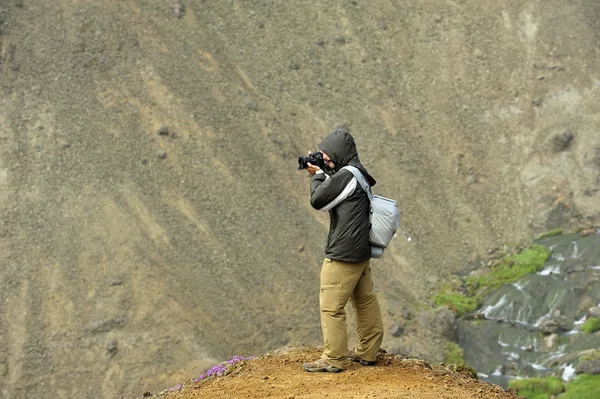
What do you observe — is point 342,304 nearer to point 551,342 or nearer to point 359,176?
point 359,176

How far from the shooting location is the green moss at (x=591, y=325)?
1270 inches

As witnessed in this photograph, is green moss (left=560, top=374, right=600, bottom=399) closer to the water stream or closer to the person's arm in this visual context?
the water stream

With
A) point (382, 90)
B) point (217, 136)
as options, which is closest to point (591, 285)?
point (382, 90)

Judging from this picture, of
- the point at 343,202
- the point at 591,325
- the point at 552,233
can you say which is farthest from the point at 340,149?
the point at 552,233

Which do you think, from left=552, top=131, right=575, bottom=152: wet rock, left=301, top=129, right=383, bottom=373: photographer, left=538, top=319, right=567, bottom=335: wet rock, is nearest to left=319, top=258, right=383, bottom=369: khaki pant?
left=301, top=129, right=383, bottom=373: photographer

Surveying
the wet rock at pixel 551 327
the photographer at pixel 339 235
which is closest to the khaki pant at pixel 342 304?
the photographer at pixel 339 235

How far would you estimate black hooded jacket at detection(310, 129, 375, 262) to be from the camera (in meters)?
12.5

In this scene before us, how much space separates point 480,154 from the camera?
1586 inches

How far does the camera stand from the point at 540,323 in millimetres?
33375

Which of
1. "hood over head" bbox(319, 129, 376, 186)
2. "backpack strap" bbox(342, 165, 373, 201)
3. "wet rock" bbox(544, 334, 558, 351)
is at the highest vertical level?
"hood over head" bbox(319, 129, 376, 186)

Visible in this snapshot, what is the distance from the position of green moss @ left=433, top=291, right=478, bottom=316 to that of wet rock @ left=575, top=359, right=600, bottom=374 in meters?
5.37

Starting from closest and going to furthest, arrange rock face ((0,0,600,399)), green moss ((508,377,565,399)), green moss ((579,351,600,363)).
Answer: green moss ((508,377,565,399)) → green moss ((579,351,600,363)) → rock face ((0,0,600,399))

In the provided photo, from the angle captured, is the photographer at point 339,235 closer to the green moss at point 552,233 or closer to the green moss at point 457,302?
the green moss at point 457,302

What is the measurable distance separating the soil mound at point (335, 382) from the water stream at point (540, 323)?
18.5 metres
